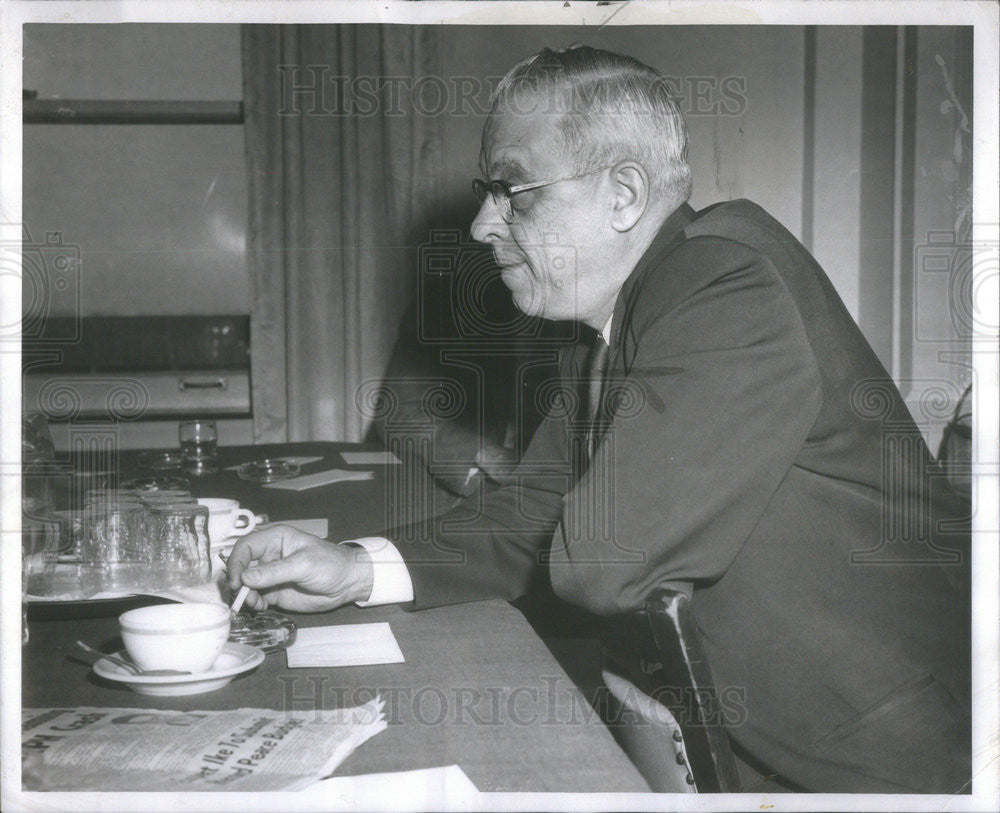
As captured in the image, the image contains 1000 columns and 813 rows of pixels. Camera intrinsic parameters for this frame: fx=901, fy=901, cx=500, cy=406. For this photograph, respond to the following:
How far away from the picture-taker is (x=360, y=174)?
3557 mm

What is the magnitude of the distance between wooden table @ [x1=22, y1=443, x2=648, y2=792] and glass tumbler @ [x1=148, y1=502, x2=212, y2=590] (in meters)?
0.10

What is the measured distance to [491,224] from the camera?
1.29 metres

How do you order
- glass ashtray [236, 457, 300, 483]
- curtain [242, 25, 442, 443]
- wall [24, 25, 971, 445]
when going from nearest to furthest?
1. glass ashtray [236, 457, 300, 483]
2. wall [24, 25, 971, 445]
3. curtain [242, 25, 442, 443]

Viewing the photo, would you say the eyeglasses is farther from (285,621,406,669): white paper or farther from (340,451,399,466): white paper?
(340,451,399,466): white paper

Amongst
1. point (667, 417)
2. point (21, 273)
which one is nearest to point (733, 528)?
point (667, 417)

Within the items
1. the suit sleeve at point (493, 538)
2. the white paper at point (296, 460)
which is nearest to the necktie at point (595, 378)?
the suit sleeve at point (493, 538)

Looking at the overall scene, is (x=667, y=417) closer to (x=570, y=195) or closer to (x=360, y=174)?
(x=570, y=195)

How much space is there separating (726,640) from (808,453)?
9.1 inches

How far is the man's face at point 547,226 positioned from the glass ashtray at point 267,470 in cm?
95

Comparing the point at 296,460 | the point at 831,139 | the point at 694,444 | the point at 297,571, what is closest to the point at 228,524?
the point at 297,571

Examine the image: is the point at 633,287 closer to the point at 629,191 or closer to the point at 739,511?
the point at 629,191

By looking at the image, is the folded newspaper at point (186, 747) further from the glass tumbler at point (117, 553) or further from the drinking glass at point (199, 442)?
the drinking glass at point (199, 442)

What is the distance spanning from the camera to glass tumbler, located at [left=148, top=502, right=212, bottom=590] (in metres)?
1.08
